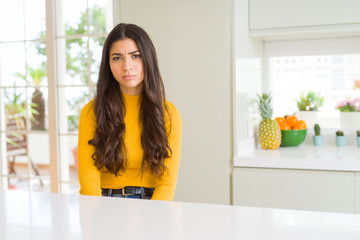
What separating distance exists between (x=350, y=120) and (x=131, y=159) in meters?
1.86

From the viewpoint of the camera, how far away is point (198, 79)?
228cm

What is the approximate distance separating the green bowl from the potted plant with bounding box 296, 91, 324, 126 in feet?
0.86

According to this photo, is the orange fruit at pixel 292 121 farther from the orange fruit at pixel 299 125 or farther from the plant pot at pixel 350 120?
the plant pot at pixel 350 120

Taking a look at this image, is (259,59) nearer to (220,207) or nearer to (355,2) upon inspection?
(355,2)

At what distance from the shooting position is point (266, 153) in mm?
2371

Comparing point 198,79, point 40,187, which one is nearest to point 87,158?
point 198,79

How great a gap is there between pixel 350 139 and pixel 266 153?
0.81m

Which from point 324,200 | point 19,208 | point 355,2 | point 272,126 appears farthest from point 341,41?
point 19,208

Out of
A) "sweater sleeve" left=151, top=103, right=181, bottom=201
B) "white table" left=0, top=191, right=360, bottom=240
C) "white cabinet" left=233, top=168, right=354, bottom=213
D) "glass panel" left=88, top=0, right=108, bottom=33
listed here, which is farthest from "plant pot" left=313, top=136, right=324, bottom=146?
"glass panel" left=88, top=0, right=108, bottom=33

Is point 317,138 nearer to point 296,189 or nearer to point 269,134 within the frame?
point 269,134

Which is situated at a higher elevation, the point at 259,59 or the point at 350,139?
the point at 259,59

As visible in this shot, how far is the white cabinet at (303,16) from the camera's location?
2297 mm

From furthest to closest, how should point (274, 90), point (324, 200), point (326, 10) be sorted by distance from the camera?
point (274, 90)
point (326, 10)
point (324, 200)

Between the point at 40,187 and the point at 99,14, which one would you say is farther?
the point at 99,14
